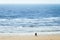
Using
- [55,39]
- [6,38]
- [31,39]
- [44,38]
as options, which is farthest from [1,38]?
[55,39]

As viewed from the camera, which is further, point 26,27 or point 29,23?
point 29,23

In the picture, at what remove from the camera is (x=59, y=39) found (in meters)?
8.39

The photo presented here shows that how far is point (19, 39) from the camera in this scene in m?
8.29

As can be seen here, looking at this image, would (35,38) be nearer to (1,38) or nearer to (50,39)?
(50,39)

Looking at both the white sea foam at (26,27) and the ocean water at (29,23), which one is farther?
the ocean water at (29,23)

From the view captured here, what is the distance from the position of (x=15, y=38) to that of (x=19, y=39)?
13.6 inches

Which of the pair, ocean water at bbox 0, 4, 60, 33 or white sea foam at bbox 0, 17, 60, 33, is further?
ocean water at bbox 0, 4, 60, 33

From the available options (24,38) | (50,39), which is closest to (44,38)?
(50,39)

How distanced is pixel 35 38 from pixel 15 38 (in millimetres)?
1030

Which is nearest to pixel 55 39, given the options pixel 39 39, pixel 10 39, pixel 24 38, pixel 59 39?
pixel 59 39

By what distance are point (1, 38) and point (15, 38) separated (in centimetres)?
73

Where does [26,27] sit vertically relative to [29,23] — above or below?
below

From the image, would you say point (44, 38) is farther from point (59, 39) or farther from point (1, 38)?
point (1, 38)

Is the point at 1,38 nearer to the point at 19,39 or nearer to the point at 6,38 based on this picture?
the point at 6,38
